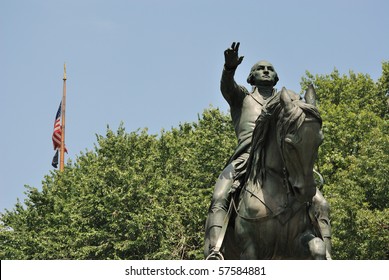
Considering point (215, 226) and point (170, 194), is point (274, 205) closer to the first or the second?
point (215, 226)

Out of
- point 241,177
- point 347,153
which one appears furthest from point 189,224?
point 241,177

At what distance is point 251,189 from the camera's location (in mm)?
14766

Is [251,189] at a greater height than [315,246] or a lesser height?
greater

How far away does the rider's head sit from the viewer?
1664 cm

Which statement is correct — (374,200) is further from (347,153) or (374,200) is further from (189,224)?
(189,224)

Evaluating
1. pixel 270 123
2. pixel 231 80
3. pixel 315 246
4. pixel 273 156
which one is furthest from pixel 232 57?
pixel 315 246

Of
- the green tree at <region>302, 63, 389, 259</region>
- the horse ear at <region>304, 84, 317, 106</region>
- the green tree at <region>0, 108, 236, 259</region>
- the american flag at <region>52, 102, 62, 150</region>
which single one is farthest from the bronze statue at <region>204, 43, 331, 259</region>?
the american flag at <region>52, 102, 62, 150</region>

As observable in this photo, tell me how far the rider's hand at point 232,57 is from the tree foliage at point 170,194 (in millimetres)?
25460

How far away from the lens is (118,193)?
48219 mm

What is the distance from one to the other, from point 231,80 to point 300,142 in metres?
3.15

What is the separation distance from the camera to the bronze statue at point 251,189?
1440cm

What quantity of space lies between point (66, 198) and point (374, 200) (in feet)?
59.7
